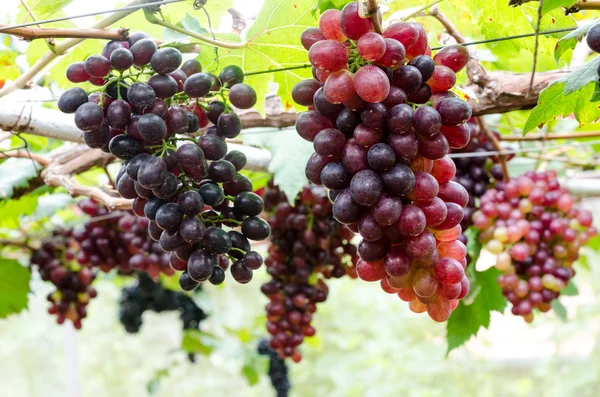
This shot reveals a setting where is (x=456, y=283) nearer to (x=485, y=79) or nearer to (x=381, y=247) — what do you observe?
(x=381, y=247)

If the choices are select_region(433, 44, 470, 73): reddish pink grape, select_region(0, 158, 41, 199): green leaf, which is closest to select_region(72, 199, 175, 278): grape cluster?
select_region(0, 158, 41, 199): green leaf

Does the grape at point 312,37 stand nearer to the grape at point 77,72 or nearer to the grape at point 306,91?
the grape at point 306,91

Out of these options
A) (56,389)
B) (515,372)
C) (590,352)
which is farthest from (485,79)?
(56,389)

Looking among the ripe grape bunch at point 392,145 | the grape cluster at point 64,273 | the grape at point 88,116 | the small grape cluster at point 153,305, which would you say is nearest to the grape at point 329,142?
the ripe grape bunch at point 392,145

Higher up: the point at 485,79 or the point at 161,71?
the point at 161,71

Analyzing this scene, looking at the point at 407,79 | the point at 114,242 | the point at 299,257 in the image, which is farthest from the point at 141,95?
the point at 114,242

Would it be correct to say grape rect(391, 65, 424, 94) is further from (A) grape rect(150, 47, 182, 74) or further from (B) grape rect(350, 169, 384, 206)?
(A) grape rect(150, 47, 182, 74)
